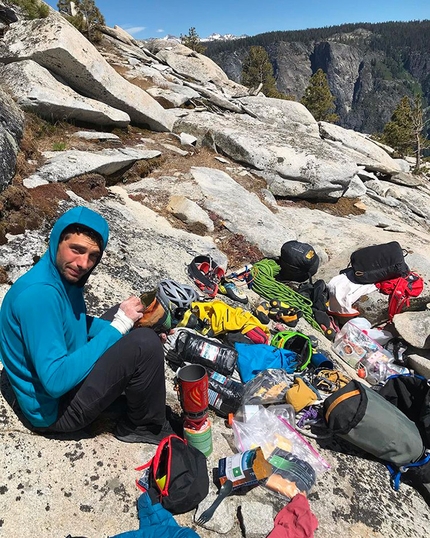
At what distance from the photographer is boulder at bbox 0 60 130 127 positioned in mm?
9344

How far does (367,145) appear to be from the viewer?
20.4m

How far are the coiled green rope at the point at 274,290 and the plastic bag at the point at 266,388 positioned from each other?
2779 mm

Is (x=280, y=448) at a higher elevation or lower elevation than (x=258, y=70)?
lower

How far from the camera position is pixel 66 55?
33.1 ft

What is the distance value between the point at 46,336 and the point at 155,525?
5.64 ft

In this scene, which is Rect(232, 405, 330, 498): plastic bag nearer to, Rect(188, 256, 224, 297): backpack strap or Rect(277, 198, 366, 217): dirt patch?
Rect(188, 256, 224, 297): backpack strap

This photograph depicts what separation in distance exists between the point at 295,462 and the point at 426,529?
1.45 meters

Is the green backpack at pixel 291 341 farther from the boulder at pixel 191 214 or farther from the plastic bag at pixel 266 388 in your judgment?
the boulder at pixel 191 214

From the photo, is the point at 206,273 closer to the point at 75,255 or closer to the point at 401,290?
the point at 401,290

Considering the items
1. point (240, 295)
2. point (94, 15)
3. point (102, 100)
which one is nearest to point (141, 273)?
point (240, 295)

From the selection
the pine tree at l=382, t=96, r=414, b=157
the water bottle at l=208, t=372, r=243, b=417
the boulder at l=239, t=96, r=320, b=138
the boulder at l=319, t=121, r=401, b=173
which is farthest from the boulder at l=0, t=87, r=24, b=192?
the pine tree at l=382, t=96, r=414, b=157

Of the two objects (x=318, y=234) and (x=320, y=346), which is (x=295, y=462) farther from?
(x=318, y=234)

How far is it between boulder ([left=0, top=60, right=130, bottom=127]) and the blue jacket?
9.75m

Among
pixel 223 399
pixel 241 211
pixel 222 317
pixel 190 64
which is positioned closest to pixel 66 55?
pixel 241 211
